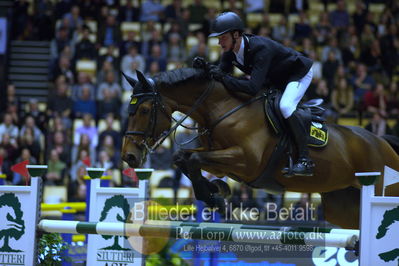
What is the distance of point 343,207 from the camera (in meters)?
6.32

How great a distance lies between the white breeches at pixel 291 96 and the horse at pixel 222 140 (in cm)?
19

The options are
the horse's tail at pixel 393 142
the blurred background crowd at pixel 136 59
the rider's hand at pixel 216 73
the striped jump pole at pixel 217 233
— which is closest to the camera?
the striped jump pole at pixel 217 233

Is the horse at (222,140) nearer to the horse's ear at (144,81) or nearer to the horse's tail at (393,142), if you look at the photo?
the horse's ear at (144,81)

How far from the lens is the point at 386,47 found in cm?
1247

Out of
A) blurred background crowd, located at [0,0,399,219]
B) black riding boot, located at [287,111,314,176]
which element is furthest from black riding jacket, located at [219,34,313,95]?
blurred background crowd, located at [0,0,399,219]

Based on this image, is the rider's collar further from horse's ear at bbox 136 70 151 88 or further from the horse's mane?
horse's ear at bbox 136 70 151 88

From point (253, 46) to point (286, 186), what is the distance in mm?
1145

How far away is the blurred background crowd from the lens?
1043 centimetres

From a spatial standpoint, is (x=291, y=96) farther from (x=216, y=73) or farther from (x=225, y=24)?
(x=225, y=24)

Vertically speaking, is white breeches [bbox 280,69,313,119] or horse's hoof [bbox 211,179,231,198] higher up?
white breeches [bbox 280,69,313,119]

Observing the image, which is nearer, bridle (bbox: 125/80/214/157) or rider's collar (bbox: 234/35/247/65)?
bridle (bbox: 125/80/214/157)

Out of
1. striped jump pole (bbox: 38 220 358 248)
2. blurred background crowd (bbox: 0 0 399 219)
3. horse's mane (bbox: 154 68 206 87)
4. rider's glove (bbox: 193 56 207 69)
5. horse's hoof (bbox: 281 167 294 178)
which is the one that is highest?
blurred background crowd (bbox: 0 0 399 219)

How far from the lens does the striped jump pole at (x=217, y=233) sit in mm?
4422

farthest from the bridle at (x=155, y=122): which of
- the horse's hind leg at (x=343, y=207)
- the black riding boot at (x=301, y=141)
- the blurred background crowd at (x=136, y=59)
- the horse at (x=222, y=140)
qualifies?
the blurred background crowd at (x=136, y=59)
